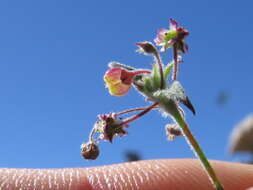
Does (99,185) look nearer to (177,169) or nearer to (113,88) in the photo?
Answer: (177,169)

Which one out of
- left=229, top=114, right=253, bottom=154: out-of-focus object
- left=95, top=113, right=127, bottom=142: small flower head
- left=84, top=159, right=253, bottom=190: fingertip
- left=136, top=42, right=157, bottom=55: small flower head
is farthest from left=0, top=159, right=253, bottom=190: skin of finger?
left=229, top=114, right=253, bottom=154: out-of-focus object

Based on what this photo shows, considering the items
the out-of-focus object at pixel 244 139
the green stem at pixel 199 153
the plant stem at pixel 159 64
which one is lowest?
the green stem at pixel 199 153

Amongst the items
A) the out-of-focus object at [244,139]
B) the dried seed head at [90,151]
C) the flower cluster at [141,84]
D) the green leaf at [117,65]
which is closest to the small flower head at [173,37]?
the flower cluster at [141,84]

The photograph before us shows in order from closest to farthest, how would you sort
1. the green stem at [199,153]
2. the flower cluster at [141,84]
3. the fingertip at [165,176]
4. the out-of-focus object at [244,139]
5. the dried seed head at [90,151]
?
the green stem at [199,153] < the flower cluster at [141,84] < the dried seed head at [90,151] < the fingertip at [165,176] < the out-of-focus object at [244,139]

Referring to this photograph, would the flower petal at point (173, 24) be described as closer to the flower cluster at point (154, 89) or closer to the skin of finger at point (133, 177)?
the flower cluster at point (154, 89)

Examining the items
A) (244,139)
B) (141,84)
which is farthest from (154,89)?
(244,139)

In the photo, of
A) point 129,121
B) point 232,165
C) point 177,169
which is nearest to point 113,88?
point 129,121

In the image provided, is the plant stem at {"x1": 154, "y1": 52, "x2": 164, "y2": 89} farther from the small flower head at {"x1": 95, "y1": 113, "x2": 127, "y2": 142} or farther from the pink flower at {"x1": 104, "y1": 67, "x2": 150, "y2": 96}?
the small flower head at {"x1": 95, "y1": 113, "x2": 127, "y2": 142}
